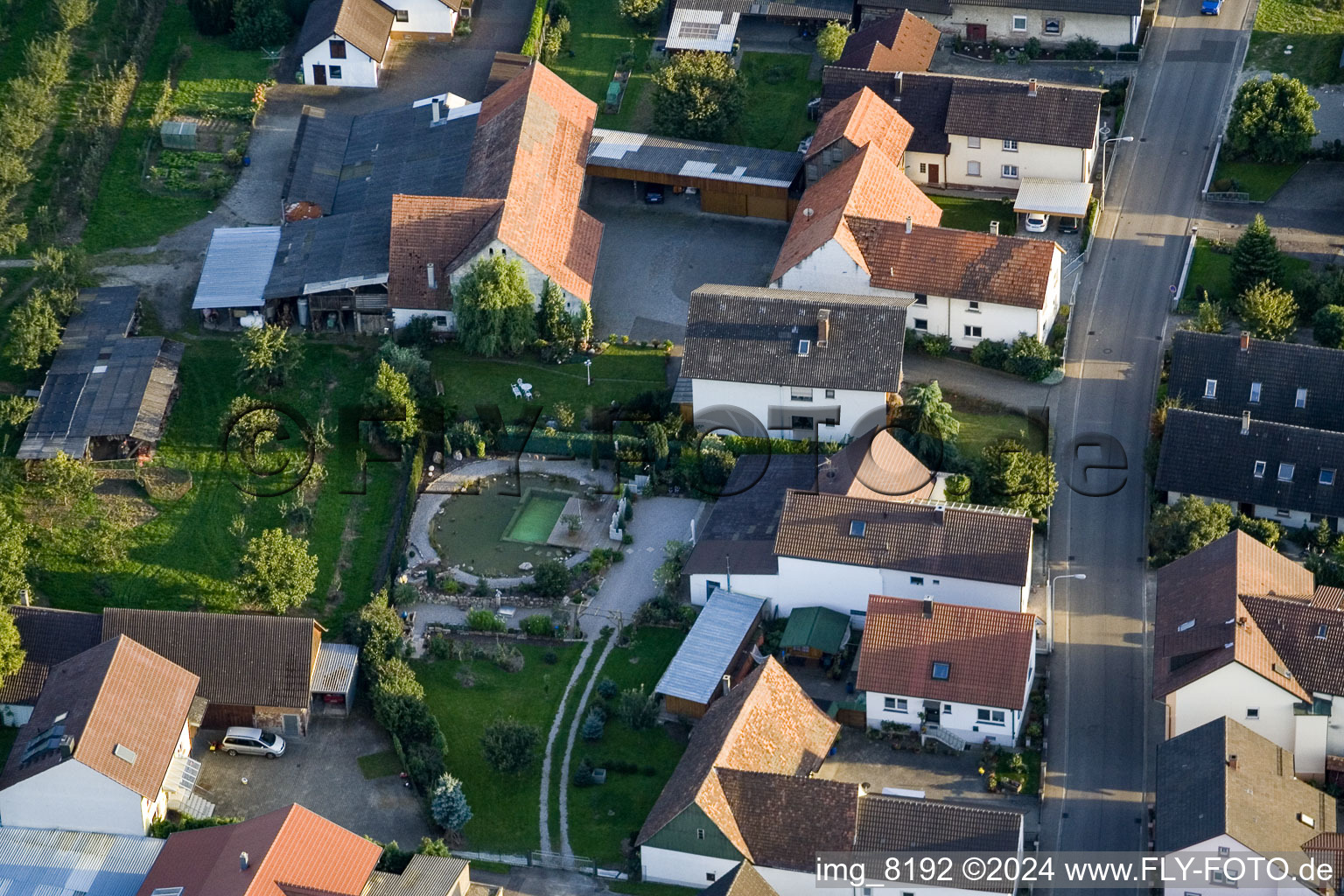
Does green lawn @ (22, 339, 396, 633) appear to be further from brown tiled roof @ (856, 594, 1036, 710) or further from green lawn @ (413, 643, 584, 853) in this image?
brown tiled roof @ (856, 594, 1036, 710)

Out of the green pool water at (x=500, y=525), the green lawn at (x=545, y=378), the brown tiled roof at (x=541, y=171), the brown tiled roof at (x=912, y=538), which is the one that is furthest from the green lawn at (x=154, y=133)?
the brown tiled roof at (x=912, y=538)

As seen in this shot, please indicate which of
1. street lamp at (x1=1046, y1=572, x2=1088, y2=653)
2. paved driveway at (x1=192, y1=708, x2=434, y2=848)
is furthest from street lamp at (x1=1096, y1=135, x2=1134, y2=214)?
paved driveway at (x1=192, y1=708, x2=434, y2=848)

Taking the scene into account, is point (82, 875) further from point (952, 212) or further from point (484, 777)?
point (952, 212)

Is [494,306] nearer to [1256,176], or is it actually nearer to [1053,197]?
[1053,197]

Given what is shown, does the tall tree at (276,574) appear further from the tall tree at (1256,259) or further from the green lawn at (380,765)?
the tall tree at (1256,259)

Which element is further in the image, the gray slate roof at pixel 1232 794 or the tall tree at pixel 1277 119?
the tall tree at pixel 1277 119

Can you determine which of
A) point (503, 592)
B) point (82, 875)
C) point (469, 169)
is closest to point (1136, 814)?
point (503, 592)
